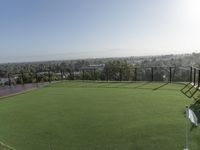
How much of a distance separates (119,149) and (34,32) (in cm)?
1927

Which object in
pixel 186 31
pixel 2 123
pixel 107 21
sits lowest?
pixel 2 123

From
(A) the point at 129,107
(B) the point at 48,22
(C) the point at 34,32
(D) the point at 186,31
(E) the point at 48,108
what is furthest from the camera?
(C) the point at 34,32

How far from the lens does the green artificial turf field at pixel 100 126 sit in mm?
3179

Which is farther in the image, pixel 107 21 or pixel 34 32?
pixel 34 32

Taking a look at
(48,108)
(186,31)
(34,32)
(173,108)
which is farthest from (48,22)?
(173,108)

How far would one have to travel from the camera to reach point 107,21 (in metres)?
14.5

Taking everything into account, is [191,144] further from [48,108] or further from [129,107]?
[48,108]

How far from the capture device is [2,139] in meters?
3.67

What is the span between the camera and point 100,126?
4008 mm

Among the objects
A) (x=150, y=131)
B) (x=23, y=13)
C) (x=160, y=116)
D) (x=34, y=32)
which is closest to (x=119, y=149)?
(x=150, y=131)

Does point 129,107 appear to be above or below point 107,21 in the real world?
below

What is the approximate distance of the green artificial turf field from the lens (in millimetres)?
3179

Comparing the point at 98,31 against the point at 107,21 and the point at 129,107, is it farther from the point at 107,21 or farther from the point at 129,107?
the point at 129,107

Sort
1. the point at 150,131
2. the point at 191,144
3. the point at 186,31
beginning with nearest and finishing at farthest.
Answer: the point at 191,144 → the point at 150,131 → the point at 186,31
